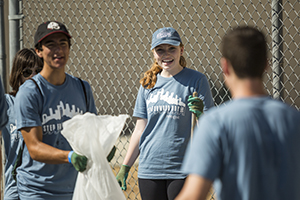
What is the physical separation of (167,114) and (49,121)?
83 cm

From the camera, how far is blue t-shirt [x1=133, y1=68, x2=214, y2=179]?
249 cm

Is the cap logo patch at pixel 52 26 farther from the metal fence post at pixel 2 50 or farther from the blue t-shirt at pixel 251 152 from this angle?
the metal fence post at pixel 2 50

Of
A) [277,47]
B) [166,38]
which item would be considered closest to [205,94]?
[166,38]

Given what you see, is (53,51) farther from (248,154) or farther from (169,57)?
(248,154)

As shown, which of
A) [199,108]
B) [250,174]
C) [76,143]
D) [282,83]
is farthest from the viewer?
[282,83]

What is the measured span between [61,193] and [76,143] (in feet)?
1.11

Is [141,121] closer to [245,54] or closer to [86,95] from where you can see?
[86,95]

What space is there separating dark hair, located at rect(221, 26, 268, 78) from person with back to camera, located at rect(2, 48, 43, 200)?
1681 mm

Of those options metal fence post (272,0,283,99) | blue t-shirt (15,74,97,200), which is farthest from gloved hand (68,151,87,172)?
metal fence post (272,0,283,99)

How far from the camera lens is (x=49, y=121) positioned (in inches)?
81.3

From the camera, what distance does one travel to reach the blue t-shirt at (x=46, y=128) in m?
2.02

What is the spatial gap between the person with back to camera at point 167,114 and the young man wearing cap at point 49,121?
1.93 ft

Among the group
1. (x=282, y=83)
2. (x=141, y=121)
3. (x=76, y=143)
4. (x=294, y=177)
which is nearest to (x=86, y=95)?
(x=76, y=143)

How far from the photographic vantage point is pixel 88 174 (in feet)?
6.46
